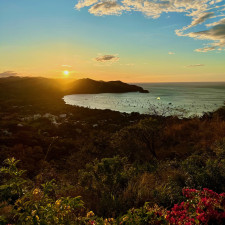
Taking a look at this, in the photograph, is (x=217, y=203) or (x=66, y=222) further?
(x=217, y=203)

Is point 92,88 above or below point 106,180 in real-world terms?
above

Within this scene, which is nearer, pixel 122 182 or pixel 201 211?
pixel 201 211

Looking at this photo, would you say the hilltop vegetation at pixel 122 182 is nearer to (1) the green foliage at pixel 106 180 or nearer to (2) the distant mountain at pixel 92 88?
(1) the green foliage at pixel 106 180

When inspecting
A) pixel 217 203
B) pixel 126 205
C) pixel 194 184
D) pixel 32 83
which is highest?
pixel 32 83

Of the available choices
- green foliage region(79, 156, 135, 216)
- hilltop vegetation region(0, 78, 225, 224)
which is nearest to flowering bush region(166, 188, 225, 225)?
hilltop vegetation region(0, 78, 225, 224)

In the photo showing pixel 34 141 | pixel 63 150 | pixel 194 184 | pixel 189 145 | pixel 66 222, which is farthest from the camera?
pixel 34 141

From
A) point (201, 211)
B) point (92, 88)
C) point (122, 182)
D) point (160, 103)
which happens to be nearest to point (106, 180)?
point (122, 182)

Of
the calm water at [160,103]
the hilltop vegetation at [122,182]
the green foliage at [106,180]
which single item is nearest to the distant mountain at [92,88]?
the calm water at [160,103]

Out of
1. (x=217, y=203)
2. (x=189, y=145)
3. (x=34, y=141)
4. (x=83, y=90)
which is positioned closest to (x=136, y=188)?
(x=217, y=203)

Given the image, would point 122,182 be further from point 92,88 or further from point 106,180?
point 92,88

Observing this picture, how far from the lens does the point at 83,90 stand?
312 feet

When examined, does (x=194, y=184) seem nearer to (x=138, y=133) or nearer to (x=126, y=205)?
(x=126, y=205)

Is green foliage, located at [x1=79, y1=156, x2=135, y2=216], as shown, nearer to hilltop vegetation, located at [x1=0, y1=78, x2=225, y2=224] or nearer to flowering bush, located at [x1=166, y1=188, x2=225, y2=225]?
hilltop vegetation, located at [x1=0, y1=78, x2=225, y2=224]

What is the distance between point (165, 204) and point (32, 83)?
322ft
